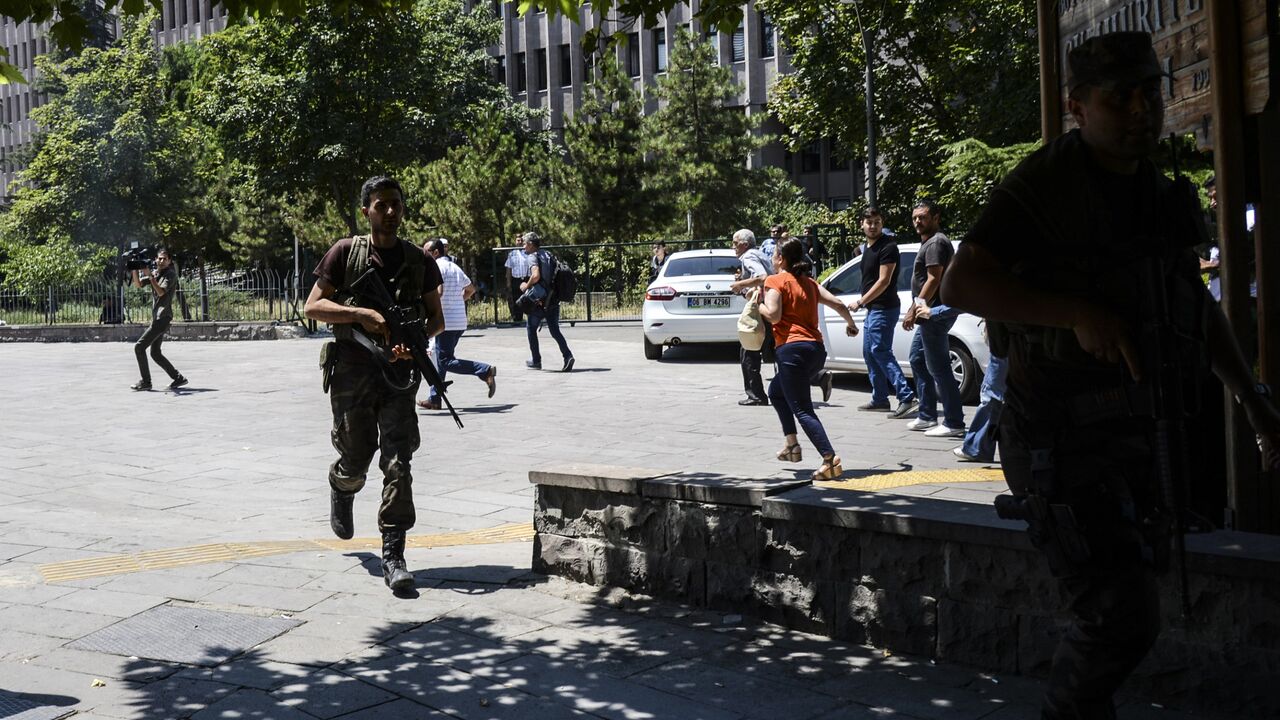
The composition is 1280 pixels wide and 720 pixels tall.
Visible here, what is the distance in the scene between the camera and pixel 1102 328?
3084mm

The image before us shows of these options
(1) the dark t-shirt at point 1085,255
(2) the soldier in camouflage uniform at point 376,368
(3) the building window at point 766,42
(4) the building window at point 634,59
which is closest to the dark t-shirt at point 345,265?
(2) the soldier in camouflage uniform at point 376,368

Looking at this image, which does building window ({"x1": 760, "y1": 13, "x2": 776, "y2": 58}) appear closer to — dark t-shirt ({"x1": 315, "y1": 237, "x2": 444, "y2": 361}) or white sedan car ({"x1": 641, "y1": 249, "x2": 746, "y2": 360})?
white sedan car ({"x1": 641, "y1": 249, "x2": 746, "y2": 360})

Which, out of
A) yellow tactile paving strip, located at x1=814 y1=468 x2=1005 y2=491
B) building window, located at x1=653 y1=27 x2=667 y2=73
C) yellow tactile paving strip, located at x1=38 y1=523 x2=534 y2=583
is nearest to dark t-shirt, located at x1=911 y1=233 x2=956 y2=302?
yellow tactile paving strip, located at x1=814 y1=468 x2=1005 y2=491

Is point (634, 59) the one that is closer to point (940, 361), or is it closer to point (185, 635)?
point (940, 361)

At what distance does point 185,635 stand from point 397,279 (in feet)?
6.31

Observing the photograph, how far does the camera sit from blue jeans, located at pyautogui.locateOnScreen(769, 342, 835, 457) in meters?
8.13

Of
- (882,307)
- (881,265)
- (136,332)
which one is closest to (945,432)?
(882,307)

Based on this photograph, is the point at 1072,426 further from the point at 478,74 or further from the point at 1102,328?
the point at 478,74

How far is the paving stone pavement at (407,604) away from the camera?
4.50 metres

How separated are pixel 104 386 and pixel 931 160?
1920 cm

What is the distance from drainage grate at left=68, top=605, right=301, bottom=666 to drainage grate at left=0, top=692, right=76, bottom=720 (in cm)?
58

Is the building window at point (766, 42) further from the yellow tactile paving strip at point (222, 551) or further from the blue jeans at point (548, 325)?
the yellow tactile paving strip at point (222, 551)

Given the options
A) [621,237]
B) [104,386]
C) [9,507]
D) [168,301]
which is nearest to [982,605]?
[9,507]

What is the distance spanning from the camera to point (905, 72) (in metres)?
31.2
